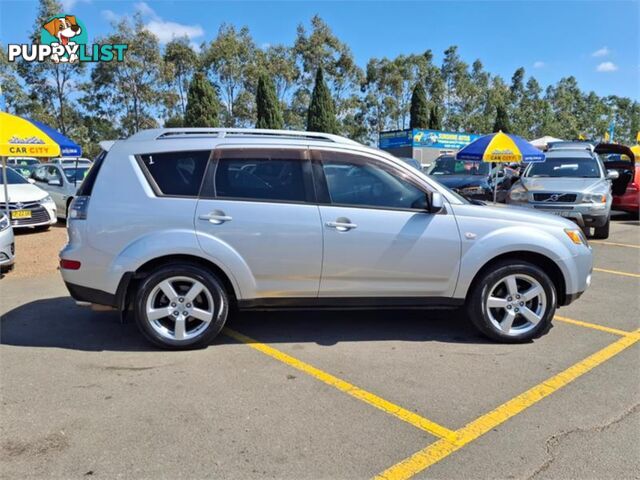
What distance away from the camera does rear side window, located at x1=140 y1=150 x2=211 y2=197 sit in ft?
13.8

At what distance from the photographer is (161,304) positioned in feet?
13.9

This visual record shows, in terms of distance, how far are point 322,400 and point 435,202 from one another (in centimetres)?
189

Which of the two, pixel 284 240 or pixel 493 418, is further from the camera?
pixel 284 240

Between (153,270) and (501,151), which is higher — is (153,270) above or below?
below

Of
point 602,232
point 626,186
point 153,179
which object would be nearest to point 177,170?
point 153,179

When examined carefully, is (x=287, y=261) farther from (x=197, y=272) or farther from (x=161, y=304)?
(x=161, y=304)

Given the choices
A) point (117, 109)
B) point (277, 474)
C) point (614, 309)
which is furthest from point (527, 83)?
point (277, 474)

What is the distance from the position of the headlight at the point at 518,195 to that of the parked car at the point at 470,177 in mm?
1570

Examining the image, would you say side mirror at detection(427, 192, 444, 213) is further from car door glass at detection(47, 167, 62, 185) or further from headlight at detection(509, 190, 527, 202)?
car door glass at detection(47, 167, 62, 185)

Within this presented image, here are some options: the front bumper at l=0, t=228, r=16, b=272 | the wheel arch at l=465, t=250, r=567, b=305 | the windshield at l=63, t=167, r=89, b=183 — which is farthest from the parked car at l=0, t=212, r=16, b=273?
the windshield at l=63, t=167, r=89, b=183

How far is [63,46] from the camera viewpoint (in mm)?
25938

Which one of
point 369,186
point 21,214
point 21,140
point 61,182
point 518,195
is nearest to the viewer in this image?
point 369,186

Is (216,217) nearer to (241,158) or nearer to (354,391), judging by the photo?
(241,158)

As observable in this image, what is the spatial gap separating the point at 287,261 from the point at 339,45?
4007 centimetres
